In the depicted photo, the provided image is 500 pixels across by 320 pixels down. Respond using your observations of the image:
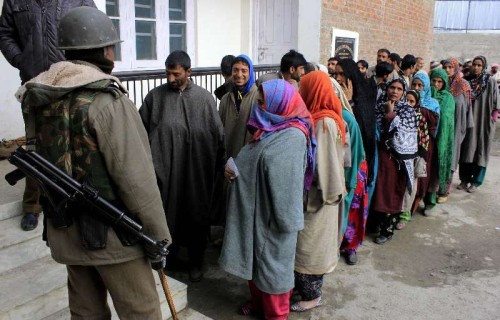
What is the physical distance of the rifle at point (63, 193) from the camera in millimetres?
1694

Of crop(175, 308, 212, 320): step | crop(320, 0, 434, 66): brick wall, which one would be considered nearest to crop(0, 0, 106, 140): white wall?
crop(175, 308, 212, 320): step

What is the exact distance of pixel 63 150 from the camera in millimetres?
1729

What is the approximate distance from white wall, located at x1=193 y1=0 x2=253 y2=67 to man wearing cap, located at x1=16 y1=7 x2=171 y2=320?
17.4ft

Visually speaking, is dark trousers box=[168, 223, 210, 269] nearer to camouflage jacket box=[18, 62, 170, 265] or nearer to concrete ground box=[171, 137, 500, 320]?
concrete ground box=[171, 137, 500, 320]

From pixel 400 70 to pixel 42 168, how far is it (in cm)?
543

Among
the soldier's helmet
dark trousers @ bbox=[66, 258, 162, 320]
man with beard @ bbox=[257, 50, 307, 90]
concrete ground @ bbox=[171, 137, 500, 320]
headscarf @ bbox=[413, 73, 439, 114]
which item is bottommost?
concrete ground @ bbox=[171, 137, 500, 320]

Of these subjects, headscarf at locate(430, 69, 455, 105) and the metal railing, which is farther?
headscarf at locate(430, 69, 455, 105)

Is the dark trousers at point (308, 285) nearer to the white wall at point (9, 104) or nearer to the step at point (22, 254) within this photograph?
the step at point (22, 254)

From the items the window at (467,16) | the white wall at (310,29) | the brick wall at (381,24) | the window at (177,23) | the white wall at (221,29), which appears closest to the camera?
the window at (177,23)

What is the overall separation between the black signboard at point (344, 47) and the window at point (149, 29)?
289 centimetres

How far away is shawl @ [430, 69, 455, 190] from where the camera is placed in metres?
5.00

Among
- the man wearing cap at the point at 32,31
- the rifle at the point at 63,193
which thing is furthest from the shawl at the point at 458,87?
the rifle at the point at 63,193

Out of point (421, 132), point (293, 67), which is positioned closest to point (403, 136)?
point (421, 132)

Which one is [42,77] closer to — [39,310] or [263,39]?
[39,310]
